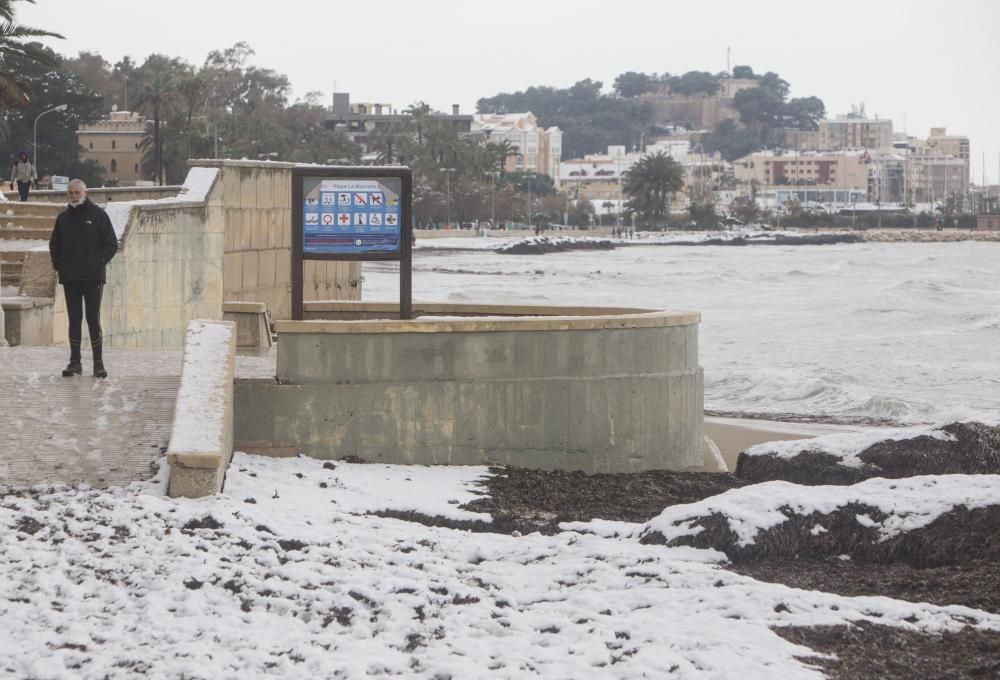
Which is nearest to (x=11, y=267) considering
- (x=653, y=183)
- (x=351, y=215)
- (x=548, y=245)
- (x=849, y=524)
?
(x=351, y=215)

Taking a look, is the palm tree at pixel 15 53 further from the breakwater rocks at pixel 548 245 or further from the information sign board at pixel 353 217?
the breakwater rocks at pixel 548 245

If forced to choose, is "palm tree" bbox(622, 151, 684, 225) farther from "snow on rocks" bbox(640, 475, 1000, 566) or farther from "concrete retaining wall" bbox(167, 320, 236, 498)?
"snow on rocks" bbox(640, 475, 1000, 566)

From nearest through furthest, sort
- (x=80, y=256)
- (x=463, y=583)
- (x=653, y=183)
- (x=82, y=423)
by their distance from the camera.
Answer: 1. (x=463, y=583)
2. (x=82, y=423)
3. (x=80, y=256)
4. (x=653, y=183)

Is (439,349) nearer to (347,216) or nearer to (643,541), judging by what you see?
(347,216)

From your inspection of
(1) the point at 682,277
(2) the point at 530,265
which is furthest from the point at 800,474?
(2) the point at 530,265

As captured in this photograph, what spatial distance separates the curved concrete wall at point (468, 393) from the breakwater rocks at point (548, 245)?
115426 mm

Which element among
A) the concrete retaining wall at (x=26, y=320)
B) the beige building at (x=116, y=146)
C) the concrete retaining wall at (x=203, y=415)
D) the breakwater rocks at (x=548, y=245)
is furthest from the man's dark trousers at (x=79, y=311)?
the breakwater rocks at (x=548, y=245)

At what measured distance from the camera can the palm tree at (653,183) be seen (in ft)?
569

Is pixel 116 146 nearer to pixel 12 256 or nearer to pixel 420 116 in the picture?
pixel 420 116

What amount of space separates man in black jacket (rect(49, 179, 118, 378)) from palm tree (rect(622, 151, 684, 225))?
536 feet

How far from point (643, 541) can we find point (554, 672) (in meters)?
2.58

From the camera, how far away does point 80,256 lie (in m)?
11.5

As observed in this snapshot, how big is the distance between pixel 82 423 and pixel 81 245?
1.87 meters

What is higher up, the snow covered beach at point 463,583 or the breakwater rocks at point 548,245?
the breakwater rocks at point 548,245
